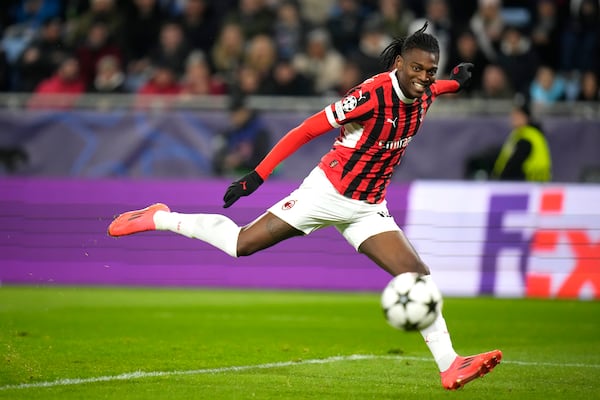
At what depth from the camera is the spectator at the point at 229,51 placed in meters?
17.9

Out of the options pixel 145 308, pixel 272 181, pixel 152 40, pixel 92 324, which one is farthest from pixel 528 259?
pixel 152 40

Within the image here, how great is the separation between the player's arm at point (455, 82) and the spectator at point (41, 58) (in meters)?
10.6

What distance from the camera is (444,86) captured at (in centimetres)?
855

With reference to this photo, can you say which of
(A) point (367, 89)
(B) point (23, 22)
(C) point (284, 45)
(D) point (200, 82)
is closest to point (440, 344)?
(A) point (367, 89)

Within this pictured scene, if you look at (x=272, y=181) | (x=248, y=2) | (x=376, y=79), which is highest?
(x=376, y=79)

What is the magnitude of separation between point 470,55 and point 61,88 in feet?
20.6

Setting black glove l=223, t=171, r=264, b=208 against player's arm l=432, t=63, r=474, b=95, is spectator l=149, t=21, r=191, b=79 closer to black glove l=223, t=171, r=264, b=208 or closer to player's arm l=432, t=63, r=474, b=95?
player's arm l=432, t=63, r=474, b=95

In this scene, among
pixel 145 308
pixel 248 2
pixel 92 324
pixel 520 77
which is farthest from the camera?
pixel 248 2

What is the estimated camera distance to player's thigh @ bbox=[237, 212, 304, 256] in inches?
315

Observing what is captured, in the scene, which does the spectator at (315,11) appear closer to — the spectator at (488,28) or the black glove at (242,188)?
the spectator at (488,28)

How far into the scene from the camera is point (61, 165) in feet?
55.2

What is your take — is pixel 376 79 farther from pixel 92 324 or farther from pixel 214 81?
pixel 214 81

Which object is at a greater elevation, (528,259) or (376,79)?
(376,79)

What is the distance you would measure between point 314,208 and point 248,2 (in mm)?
10890
